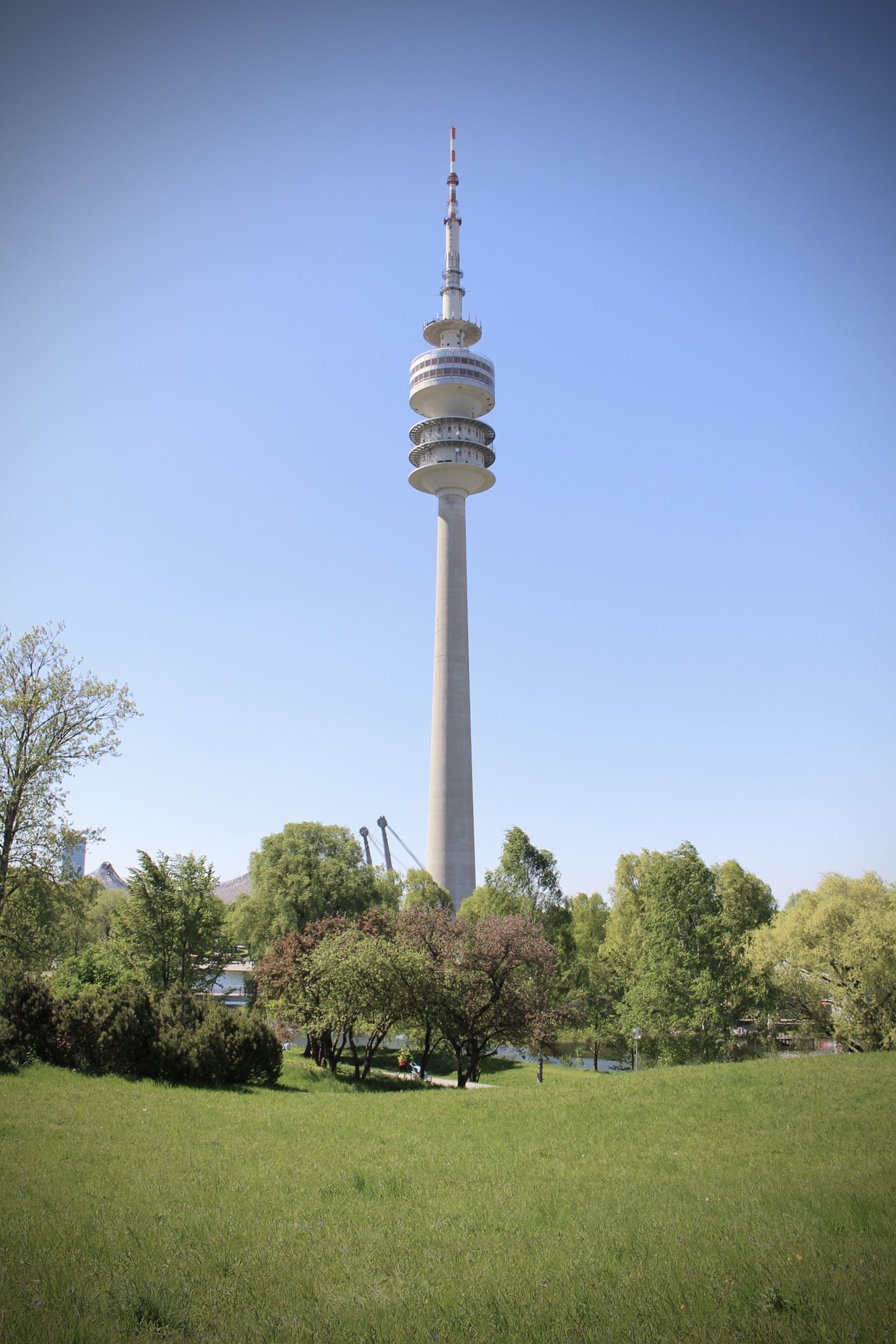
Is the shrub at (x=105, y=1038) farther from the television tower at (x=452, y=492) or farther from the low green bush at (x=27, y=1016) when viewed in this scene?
the television tower at (x=452, y=492)

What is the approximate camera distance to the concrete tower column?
7944 centimetres

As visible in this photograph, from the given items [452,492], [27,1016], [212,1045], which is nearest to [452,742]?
[452,492]

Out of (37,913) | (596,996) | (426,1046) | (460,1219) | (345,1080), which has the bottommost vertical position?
(345,1080)

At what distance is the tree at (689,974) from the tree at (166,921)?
18.7 metres

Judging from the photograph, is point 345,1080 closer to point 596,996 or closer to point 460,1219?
point 596,996

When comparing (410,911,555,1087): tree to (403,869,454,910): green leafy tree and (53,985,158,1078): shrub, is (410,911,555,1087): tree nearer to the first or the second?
(53,985,158,1078): shrub

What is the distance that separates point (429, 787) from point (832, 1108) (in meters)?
64.2

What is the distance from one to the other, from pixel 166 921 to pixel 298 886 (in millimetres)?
19103

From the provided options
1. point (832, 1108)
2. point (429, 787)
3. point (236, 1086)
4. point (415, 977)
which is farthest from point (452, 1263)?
point (429, 787)

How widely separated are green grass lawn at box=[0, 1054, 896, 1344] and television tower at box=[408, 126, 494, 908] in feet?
195

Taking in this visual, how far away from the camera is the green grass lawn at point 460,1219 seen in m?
7.94

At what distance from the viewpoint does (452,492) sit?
90.3 metres

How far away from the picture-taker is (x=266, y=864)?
5975cm

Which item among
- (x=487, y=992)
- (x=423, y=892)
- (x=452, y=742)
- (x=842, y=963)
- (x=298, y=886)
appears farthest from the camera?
(x=452, y=742)
